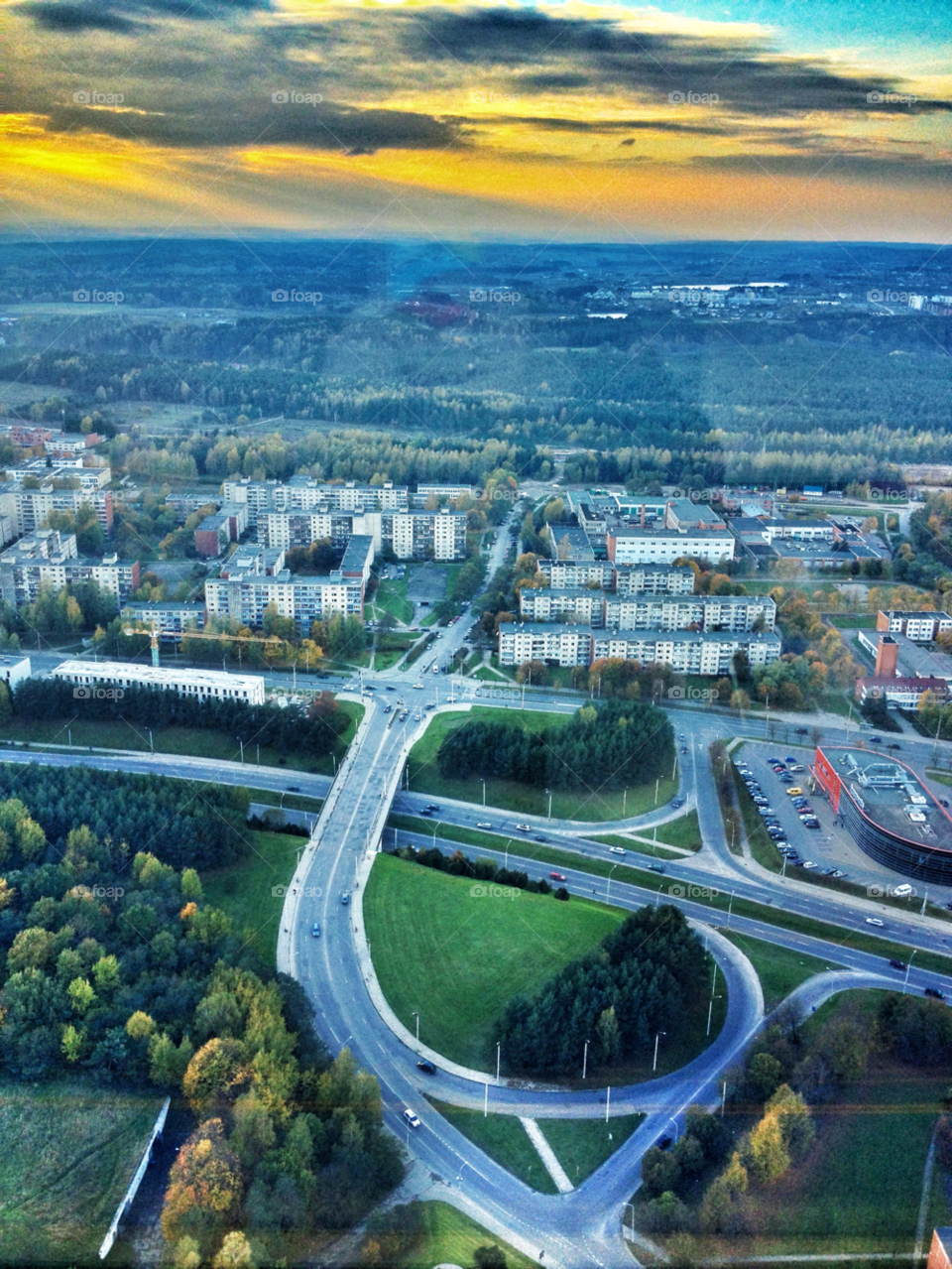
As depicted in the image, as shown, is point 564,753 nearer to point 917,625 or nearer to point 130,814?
point 130,814

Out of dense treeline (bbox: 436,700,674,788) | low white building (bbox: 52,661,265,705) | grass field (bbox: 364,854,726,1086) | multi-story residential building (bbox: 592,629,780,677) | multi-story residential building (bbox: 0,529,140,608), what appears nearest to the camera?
grass field (bbox: 364,854,726,1086)

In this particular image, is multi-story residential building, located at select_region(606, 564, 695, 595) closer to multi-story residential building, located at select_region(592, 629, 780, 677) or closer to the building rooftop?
multi-story residential building, located at select_region(592, 629, 780, 677)

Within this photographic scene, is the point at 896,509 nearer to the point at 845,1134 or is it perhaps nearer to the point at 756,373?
the point at 756,373

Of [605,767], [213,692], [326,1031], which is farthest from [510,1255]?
[213,692]

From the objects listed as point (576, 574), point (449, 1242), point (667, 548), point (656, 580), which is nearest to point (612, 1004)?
point (449, 1242)

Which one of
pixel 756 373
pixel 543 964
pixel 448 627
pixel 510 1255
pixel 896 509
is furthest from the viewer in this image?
pixel 756 373

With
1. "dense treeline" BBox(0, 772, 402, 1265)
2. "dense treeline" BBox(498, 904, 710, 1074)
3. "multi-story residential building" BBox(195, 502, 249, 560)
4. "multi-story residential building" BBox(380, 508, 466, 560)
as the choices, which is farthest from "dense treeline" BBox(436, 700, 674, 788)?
"multi-story residential building" BBox(195, 502, 249, 560)

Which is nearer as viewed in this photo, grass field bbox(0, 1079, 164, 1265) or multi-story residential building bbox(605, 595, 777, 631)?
grass field bbox(0, 1079, 164, 1265)
